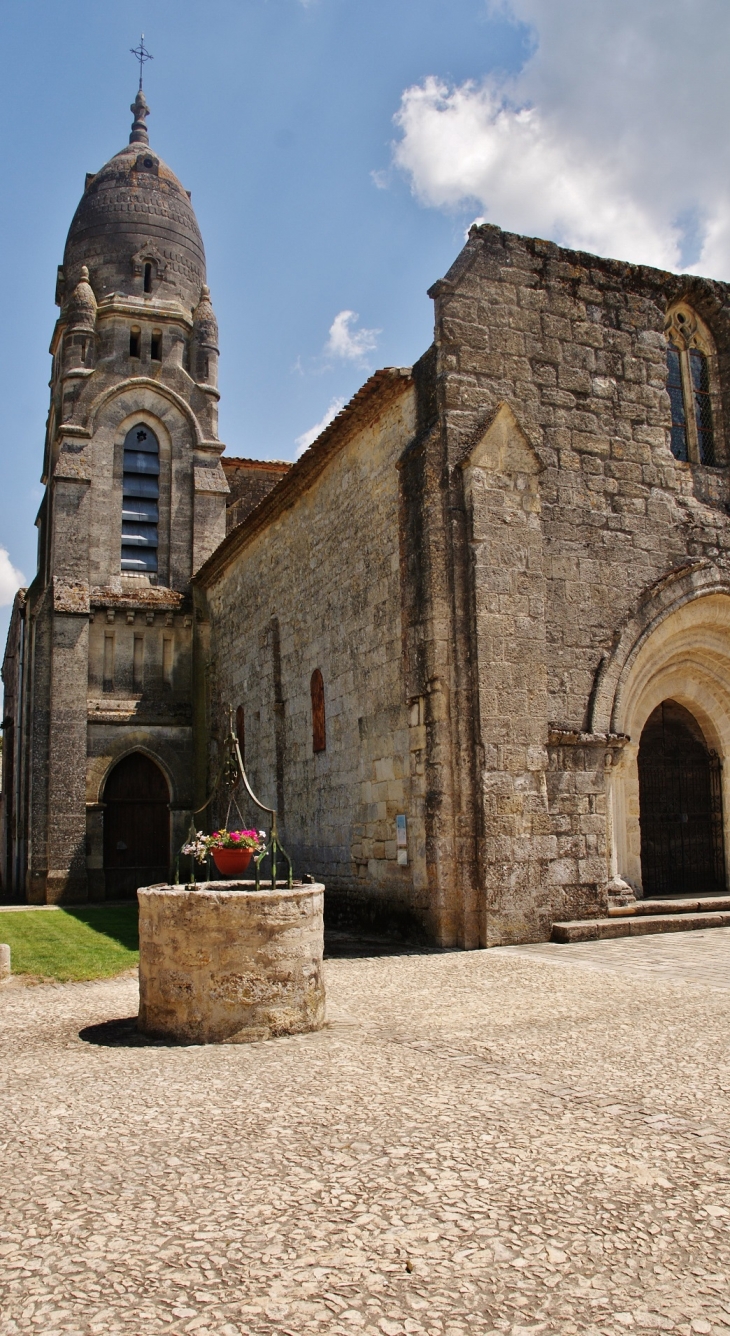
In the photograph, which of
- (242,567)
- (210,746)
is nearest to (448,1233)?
(242,567)

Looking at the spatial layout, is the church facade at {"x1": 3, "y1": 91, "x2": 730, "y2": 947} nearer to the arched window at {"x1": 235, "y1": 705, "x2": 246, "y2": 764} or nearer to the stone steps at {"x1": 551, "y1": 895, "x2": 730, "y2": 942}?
the arched window at {"x1": 235, "y1": 705, "x2": 246, "y2": 764}

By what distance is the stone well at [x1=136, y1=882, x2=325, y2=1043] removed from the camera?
5.43 metres

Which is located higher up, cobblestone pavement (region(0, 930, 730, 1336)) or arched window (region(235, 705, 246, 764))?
arched window (region(235, 705, 246, 764))

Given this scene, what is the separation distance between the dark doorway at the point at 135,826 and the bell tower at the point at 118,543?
0.03 meters

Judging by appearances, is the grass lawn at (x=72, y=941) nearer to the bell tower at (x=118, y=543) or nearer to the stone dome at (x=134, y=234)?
the bell tower at (x=118, y=543)

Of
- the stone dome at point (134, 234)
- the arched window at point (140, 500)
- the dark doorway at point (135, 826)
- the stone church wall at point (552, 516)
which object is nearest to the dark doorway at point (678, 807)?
the stone church wall at point (552, 516)

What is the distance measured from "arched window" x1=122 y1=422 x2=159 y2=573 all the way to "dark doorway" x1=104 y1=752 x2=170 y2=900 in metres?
3.99

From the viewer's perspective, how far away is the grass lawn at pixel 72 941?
889 cm

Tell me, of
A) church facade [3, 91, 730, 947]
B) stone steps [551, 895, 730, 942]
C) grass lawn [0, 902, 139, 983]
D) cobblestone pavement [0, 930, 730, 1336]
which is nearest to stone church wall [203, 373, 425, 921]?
church facade [3, 91, 730, 947]

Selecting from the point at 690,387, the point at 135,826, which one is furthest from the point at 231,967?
the point at 135,826

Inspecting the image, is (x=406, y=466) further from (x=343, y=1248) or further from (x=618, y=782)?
(x=343, y=1248)

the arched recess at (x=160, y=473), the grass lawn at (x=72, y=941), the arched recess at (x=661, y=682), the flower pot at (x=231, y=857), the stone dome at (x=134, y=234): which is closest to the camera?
the flower pot at (x=231, y=857)

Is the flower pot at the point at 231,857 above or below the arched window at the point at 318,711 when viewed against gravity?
below

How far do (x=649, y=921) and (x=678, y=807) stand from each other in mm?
2623
